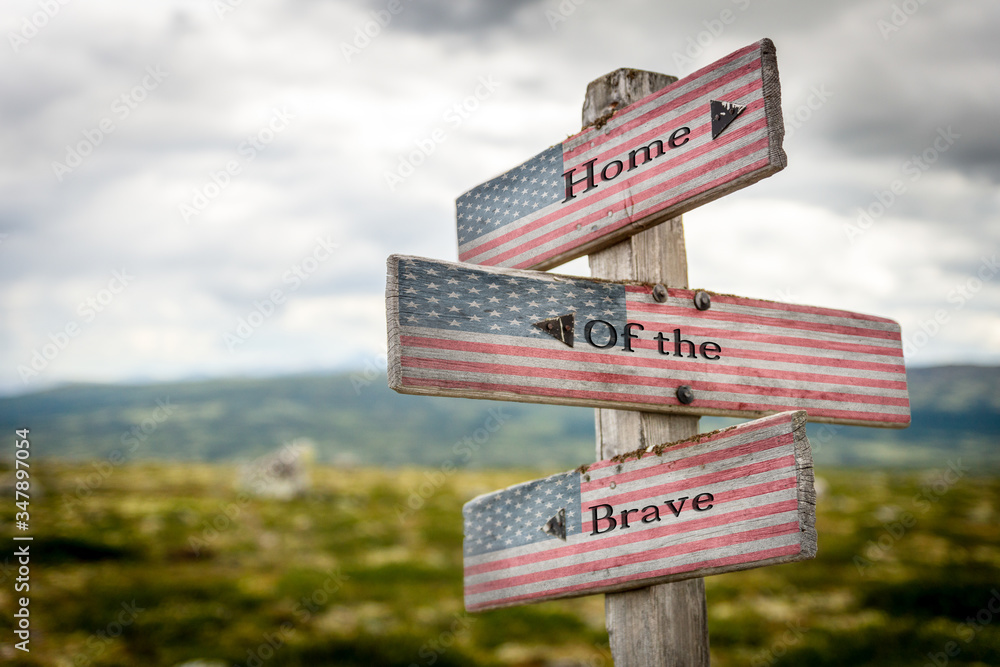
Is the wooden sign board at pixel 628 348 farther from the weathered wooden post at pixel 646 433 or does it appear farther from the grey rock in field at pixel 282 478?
the grey rock in field at pixel 282 478

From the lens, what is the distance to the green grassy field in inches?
428

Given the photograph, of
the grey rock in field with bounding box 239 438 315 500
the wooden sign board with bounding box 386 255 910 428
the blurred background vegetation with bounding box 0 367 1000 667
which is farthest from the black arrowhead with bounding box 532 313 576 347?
the grey rock in field with bounding box 239 438 315 500

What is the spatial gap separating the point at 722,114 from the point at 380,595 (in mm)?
13096

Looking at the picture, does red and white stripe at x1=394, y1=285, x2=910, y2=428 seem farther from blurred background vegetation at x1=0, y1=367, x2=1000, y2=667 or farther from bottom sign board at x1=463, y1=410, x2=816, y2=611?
blurred background vegetation at x1=0, y1=367, x2=1000, y2=667

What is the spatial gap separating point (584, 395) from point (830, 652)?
10652 millimetres

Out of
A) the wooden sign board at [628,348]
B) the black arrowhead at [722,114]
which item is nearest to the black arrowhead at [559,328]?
the wooden sign board at [628,348]

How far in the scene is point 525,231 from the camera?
334 cm

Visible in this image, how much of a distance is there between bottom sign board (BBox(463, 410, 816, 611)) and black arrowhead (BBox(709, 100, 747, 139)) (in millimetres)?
1131

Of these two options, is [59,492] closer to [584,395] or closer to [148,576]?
[148,576]

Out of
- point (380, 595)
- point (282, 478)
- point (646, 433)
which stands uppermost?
point (282, 478)

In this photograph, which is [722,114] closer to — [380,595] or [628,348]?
[628,348]

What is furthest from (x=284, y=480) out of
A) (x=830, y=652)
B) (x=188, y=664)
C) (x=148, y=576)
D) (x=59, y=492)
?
(x=830, y=652)

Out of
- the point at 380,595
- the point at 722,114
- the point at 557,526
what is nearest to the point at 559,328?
the point at 557,526

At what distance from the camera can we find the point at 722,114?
2654 millimetres
